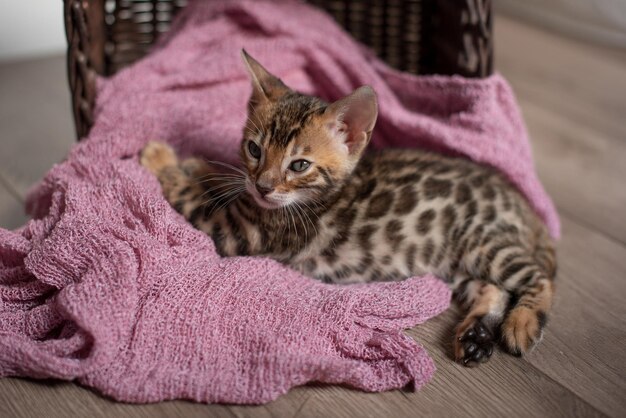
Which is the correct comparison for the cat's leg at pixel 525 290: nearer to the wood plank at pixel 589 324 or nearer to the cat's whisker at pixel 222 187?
the wood plank at pixel 589 324

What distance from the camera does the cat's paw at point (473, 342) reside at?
1456mm

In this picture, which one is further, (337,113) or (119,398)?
(337,113)

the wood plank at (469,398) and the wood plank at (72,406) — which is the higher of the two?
the wood plank at (72,406)

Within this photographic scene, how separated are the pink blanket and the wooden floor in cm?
5

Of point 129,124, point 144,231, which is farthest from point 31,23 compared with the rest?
point 144,231

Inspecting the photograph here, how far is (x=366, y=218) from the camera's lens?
5.36 feet

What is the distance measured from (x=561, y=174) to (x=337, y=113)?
108 cm

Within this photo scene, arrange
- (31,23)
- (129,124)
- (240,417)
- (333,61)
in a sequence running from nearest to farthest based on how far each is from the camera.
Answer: (240,417) → (129,124) → (333,61) → (31,23)

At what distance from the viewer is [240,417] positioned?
1.29 m

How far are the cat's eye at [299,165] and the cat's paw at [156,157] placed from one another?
1.43 ft

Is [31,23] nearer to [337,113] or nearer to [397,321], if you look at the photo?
[337,113]

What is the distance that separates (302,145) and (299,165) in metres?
0.05

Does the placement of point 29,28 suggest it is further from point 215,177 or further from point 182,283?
point 182,283

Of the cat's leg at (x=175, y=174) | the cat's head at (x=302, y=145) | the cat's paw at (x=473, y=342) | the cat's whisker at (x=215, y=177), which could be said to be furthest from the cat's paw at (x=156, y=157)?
the cat's paw at (x=473, y=342)
